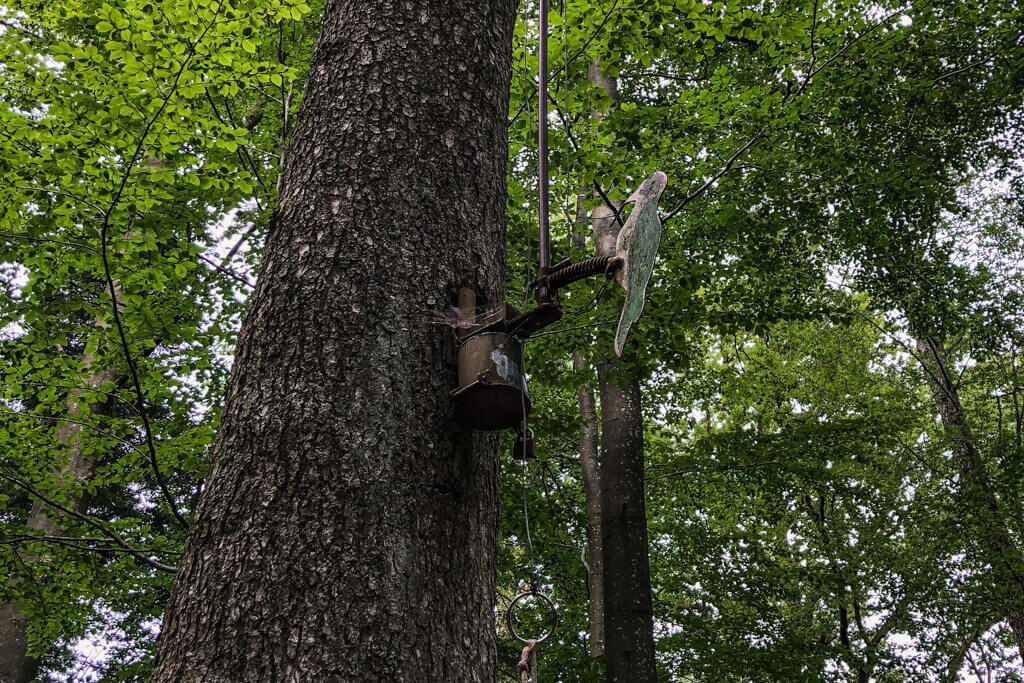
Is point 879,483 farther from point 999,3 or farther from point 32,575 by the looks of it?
point 32,575

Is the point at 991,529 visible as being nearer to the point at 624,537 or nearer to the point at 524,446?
the point at 624,537

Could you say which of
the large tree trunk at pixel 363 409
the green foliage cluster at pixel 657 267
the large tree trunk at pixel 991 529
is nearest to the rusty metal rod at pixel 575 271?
the large tree trunk at pixel 363 409

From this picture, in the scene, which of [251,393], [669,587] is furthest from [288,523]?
[669,587]

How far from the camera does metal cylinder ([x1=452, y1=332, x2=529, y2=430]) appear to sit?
143cm

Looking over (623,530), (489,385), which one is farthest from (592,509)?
(489,385)

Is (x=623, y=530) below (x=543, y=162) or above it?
above

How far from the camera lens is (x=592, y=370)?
6.02 metres

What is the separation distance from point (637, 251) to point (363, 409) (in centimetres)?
75

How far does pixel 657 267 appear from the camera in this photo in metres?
6.14

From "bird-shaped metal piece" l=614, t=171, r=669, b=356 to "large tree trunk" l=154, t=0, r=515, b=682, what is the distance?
1.14ft

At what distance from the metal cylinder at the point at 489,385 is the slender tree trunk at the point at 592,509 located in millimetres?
5274

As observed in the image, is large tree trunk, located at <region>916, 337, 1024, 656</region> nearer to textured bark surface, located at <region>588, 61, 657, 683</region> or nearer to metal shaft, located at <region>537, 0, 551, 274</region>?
textured bark surface, located at <region>588, 61, 657, 683</region>

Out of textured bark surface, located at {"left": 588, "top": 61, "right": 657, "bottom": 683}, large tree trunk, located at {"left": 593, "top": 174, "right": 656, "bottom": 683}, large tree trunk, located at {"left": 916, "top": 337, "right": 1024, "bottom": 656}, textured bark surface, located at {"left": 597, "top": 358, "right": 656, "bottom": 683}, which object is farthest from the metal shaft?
large tree trunk, located at {"left": 916, "top": 337, "right": 1024, "bottom": 656}

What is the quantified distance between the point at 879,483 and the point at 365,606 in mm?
11388
